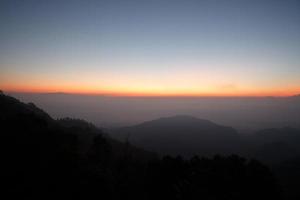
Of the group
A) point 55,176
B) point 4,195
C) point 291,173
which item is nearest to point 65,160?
point 55,176

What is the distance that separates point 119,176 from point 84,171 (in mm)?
8987

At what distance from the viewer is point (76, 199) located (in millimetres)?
25250

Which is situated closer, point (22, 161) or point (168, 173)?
point (22, 161)

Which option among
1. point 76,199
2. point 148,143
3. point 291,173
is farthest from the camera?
Answer: point 148,143

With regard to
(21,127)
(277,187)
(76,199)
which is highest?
(21,127)

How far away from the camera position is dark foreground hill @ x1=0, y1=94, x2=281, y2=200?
25312 millimetres

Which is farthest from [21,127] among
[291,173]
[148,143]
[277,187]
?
[148,143]

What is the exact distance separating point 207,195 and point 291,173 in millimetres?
85514

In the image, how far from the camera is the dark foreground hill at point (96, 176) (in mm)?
25312

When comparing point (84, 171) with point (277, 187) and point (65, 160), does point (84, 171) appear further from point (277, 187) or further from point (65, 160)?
point (277, 187)

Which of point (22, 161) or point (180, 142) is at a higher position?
point (22, 161)

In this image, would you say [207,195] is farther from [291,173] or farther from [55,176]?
[291,173]

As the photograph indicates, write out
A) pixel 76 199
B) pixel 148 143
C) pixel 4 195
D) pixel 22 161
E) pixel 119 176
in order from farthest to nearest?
1. pixel 148 143
2. pixel 119 176
3. pixel 22 161
4. pixel 76 199
5. pixel 4 195

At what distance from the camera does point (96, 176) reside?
2970cm
